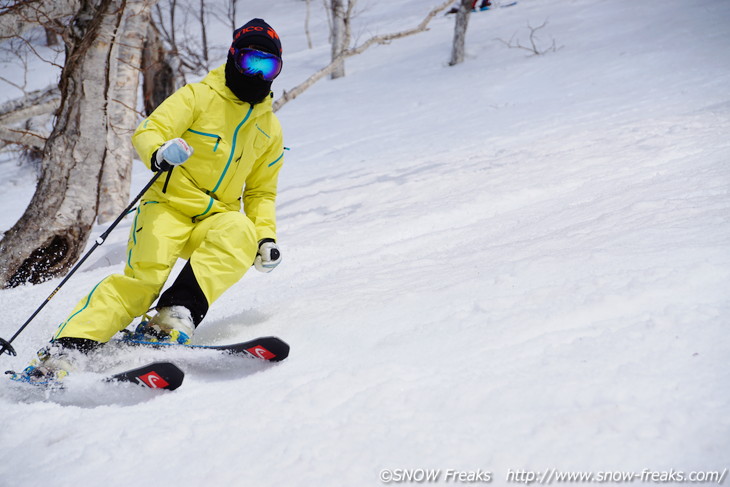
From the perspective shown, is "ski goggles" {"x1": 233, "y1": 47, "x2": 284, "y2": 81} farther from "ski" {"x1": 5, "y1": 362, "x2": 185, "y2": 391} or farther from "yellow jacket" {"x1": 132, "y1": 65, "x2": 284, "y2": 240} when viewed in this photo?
Result: "ski" {"x1": 5, "y1": 362, "x2": 185, "y2": 391}

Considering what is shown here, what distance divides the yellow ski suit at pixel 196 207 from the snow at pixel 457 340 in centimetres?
31

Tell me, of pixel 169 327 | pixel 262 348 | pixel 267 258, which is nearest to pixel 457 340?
pixel 262 348

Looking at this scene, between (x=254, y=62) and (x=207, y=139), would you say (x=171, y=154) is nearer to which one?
(x=207, y=139)

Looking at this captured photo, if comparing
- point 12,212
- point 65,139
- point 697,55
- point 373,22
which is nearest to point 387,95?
point 697,55

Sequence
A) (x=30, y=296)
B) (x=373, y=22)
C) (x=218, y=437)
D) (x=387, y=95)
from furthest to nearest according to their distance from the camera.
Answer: (x=373, y=22) → (x=387, y=95) → (x=30, y=296) → (x=218, y=437)

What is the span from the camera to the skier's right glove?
2.52m

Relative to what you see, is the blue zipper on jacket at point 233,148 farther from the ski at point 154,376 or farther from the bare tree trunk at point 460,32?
the bare tree trunk at point 460,32

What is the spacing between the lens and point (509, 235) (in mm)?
3879

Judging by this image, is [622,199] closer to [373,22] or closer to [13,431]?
[13,431]

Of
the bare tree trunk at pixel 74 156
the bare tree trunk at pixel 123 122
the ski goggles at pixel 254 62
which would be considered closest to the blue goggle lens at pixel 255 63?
A: the ski goggles at pixel 254 62

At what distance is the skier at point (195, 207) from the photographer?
2598 millimetres

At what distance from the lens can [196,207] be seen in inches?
112

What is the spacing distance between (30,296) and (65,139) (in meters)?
1.32

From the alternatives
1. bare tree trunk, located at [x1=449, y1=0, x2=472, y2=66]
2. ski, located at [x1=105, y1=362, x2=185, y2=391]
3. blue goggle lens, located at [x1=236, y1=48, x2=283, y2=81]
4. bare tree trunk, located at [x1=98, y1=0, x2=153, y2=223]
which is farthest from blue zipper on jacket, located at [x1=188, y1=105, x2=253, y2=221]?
bare tree trunk, located at [x1=449, y1=0, x2=472, y2=66]
